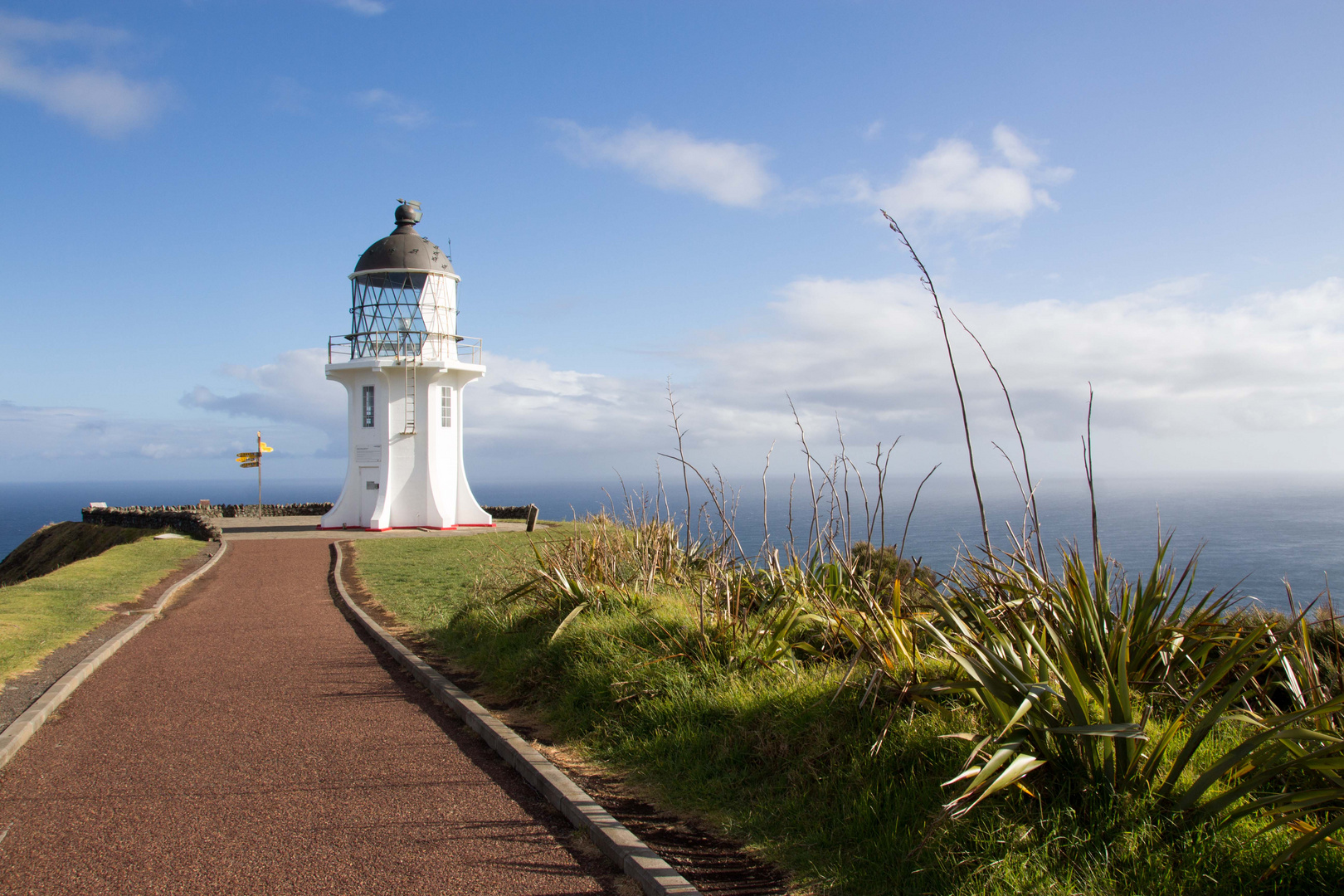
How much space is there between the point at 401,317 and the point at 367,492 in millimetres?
5519

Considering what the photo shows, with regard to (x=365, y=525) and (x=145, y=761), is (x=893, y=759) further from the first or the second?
(x=365, y=525)

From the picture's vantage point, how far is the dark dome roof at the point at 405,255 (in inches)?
1026

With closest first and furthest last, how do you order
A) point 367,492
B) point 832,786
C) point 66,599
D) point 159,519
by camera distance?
point 832,786 < point 66,599 < point 367,492 < point 159,519

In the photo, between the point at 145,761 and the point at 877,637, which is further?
the point at 145,761

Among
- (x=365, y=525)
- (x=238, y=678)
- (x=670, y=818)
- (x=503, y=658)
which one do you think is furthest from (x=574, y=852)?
(x=365, y=525)

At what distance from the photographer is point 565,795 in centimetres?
458

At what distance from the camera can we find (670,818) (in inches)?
171

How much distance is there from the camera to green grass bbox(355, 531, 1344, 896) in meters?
3.12

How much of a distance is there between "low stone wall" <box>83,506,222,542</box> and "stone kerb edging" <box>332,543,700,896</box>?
18541mm

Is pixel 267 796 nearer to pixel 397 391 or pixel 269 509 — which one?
pixel 397 391

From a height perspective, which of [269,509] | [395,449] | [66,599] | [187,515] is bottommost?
[66,599]

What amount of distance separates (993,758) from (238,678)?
677 cm

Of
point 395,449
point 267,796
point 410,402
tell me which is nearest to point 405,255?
point 410,402

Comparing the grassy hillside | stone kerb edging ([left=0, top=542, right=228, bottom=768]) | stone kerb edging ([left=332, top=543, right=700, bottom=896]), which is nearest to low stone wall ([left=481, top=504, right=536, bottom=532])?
the grassy hillside
